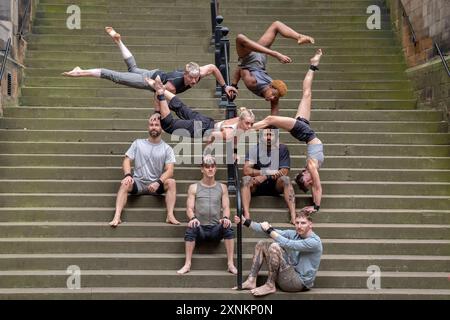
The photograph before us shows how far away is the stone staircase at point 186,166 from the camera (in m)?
7.71

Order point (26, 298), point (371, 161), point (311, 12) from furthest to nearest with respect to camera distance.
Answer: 1. point (311, 12)
2. point (371, 161)
3. point (26, 298)

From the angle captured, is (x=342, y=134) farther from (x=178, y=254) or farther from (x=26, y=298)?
(x=26, y=298)

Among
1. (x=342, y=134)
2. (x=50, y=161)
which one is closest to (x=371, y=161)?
(x=342, y=134)

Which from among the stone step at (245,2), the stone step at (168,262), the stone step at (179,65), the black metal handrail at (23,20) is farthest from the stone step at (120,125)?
the stone step at (245,2)

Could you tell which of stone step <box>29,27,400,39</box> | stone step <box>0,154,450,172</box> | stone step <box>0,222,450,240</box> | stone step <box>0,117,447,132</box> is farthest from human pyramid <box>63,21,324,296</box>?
stone step <box>29,27,400,39</box>

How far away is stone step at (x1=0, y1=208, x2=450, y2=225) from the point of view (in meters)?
8.53

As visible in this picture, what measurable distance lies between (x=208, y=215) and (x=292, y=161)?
6.45 ft

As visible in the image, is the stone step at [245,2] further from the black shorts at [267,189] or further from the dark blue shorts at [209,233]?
the dark blue shorts at [209,233]

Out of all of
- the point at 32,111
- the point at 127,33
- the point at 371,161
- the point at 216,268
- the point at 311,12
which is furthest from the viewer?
the point at 311,12

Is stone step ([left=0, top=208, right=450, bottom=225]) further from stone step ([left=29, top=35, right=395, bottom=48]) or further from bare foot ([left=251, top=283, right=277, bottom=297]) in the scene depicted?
stone step ([left=29, top=35, right=395, bottom=48])

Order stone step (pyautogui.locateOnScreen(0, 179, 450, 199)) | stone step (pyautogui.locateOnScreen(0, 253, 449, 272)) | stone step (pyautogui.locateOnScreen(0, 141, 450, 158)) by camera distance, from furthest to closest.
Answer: stone step (pyautogui.locateOnScreen(0, 141, 450, 158))
stone step (pyautogui.locateOnScreen(0, 179, 450, 199))
stone step (pyautogui.locateOnScreen(0, 253, 449, 272))

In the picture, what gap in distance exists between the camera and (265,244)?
742 centimetres

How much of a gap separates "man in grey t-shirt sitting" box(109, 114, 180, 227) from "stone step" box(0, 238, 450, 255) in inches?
13.4

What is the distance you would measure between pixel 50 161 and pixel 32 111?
1532 millimetres
